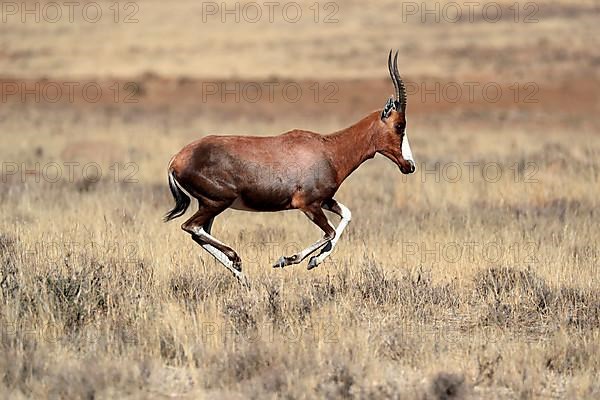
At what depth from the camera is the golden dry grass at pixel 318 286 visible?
23.4ft

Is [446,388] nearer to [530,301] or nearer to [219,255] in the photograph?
[530,301]

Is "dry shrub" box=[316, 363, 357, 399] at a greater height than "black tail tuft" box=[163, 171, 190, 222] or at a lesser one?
lesser

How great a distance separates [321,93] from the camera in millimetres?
36000

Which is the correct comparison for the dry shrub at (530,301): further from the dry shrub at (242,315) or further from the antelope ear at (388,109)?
the dry shrub at (242,315)

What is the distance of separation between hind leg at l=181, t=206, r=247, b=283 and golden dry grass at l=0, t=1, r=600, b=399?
194 millimetres

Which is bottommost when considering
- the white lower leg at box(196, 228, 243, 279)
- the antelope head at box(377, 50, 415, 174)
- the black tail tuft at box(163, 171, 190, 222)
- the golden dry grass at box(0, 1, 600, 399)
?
the golden dry grass at box(0, 1, 600, 399)

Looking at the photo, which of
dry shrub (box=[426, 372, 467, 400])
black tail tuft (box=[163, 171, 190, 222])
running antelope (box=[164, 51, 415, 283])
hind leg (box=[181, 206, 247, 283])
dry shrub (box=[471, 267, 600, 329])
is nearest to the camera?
dry shrub (box=[426, 372, 467, 400])

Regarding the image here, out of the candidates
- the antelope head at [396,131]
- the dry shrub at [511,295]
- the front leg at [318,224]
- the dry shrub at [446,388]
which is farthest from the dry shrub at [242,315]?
the antelope head at [396,131]

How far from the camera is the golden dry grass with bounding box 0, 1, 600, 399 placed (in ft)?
23.4

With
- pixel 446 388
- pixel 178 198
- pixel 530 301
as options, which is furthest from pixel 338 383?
pixel 178 198

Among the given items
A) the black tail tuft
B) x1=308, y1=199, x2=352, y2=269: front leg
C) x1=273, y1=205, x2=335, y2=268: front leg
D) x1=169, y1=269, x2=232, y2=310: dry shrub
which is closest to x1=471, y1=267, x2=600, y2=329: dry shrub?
x1=308, y1=199, x2=352, y2=269: front leg

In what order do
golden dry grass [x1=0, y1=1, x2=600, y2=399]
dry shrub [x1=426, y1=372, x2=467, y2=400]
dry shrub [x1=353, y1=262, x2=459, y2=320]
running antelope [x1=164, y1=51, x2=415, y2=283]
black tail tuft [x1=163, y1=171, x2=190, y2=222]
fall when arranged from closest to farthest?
1. dry shrub [x1=426, y1=372, x2=467, y2=400]
2. golden dry grass [x1=0, y1=1, x2=600, y2=399]
3. dry shrub [x1=353, y1=262, x2=459, y2=320]
4. running antelope [x1=164, y1=51, x2=415, y2=283]
5. black tail tuft [x1=163, y1=171, x2=190, y2=222]

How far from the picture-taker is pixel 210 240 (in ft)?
31.9

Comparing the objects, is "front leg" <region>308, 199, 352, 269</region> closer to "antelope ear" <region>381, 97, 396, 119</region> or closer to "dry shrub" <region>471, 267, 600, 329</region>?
"antelope ear" <region>381, 97, 396, 119</region>
